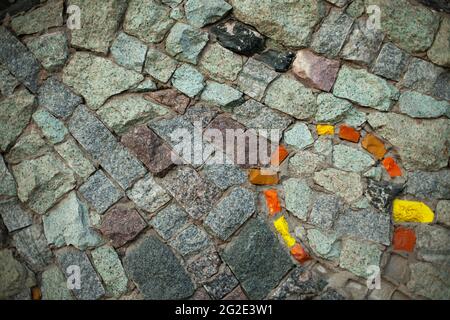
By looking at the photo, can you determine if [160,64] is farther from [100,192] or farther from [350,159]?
[350,159]

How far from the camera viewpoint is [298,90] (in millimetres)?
2166

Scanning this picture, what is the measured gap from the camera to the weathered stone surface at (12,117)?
2250mm

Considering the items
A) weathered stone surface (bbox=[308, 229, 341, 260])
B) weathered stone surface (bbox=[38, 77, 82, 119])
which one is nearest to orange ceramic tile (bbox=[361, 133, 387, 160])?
weathered stone surface (bbox=[308, 229, 341, 260])

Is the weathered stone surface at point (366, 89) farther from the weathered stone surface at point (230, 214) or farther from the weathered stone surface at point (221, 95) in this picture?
the weathered stone surface at point (230, 214)

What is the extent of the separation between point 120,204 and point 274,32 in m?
1.28

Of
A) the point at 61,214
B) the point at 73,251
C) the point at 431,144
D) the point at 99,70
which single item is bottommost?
the point at 73,251

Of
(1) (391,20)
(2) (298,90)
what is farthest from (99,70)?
(1) (391,20)

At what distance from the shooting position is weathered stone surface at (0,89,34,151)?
225cm

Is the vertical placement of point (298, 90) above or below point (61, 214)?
above

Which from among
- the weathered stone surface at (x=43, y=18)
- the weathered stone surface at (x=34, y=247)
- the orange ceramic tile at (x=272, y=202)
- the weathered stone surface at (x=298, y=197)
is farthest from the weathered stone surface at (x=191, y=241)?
the weathered stone surface at (x=43, y=18)

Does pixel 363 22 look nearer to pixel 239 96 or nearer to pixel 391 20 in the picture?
pixel 391 20

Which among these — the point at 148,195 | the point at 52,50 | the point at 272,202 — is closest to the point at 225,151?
the point at 272,202

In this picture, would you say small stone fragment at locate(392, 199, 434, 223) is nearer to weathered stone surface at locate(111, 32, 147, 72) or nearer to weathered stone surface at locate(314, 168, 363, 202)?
weathered stone surface at locate(314, 168, 363, 202)

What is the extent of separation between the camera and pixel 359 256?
2049mm
